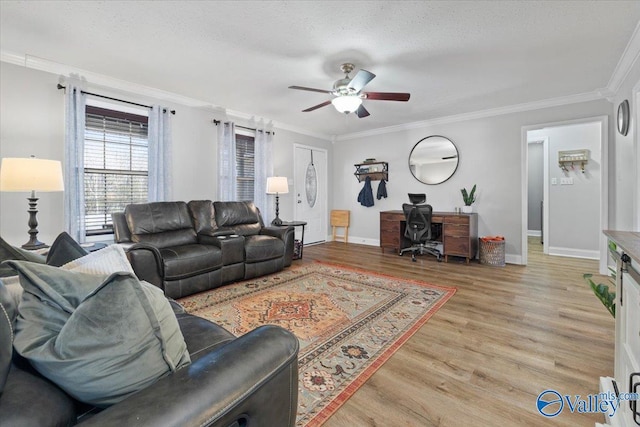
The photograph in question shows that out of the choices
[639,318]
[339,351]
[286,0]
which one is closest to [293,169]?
[286,0]

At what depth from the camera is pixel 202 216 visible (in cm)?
382

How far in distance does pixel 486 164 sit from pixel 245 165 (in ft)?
13.1

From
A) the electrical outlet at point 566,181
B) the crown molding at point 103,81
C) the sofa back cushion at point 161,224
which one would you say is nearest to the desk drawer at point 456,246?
the electrical outlet at point 566,181

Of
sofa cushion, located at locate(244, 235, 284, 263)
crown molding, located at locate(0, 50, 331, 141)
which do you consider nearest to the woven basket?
sofa cushion, located at locate(244, 235, 284, 263)

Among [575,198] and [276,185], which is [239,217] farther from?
[575,198]

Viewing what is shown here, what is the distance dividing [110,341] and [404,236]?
475cm

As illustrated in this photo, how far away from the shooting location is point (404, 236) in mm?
5012

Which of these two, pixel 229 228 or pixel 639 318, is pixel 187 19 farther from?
pixel 639 318

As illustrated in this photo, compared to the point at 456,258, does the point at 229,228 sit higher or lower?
higher

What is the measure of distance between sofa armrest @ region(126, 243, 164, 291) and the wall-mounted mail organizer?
20.7 feet

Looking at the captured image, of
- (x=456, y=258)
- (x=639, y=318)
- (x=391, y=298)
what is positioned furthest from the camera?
(x=456, y=258)

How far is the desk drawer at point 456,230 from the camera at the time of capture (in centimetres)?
437

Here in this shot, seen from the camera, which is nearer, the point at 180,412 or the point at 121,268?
A: the point at 180,412

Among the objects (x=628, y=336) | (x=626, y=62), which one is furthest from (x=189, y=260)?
(x=626, y=62)
